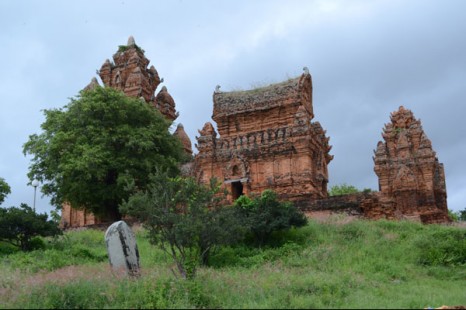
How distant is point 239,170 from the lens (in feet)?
85.6

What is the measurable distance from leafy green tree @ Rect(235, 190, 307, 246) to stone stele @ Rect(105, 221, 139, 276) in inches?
175

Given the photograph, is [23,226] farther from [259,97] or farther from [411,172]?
[411,172]

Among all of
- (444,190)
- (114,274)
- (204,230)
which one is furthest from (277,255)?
(444,190)

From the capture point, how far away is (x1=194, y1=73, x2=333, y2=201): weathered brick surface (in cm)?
2494

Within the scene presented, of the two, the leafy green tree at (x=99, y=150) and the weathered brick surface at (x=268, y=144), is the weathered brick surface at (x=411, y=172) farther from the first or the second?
the leafy green tree at (x=99, y=150)

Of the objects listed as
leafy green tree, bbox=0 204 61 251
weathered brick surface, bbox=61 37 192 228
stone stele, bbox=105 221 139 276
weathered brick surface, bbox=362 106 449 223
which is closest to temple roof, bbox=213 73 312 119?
weathered brick surface, bbox=362 106 449 223

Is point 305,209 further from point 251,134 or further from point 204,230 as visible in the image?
point 204,230

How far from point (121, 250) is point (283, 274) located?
12.0ft

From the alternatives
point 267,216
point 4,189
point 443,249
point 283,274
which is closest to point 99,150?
point 4,189

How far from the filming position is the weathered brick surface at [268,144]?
24.9 m

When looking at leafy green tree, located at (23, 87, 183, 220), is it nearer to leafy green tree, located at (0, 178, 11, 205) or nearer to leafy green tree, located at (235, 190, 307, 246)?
leafy green tree, located at (0, 178, 11, 205)

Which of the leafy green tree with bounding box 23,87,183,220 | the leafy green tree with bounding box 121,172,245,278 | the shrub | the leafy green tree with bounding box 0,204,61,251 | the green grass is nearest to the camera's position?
the green grass

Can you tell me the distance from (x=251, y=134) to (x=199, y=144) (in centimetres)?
278

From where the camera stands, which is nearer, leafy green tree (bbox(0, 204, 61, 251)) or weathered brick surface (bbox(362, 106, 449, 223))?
leafy green tree (bbox(0, 204, 61, 251))
